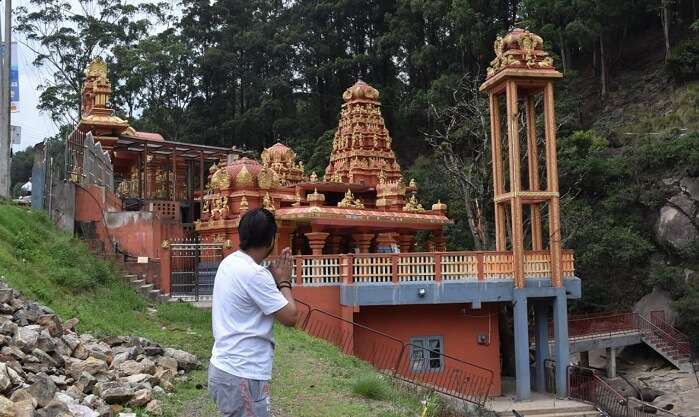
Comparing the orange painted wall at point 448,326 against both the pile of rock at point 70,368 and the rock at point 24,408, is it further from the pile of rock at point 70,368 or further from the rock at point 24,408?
the rock at point 24,408

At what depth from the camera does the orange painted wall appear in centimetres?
1580

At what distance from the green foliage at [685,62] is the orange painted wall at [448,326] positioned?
22.6m

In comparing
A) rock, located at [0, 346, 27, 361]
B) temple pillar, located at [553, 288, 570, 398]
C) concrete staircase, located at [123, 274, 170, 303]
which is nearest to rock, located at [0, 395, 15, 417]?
rock, located at [0, 346, 27, 361]

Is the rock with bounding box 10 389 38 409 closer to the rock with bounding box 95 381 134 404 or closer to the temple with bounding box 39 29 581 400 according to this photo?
the rock with bounding box 95 381 134 404

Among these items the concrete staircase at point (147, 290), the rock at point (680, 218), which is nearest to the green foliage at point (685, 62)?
the rock at point (680, 218)

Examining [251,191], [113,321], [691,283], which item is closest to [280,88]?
[251,191]

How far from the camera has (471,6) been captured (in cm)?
3897

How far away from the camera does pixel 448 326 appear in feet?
52.7

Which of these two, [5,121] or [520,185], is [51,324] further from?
[520,185]

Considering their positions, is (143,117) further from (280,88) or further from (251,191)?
(251,191)

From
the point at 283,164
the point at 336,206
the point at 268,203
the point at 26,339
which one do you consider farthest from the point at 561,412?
the point at 283,164

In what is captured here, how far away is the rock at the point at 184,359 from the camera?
28.0 ft

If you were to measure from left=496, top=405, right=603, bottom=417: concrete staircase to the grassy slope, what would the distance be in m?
4.39

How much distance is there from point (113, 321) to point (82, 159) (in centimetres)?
856
